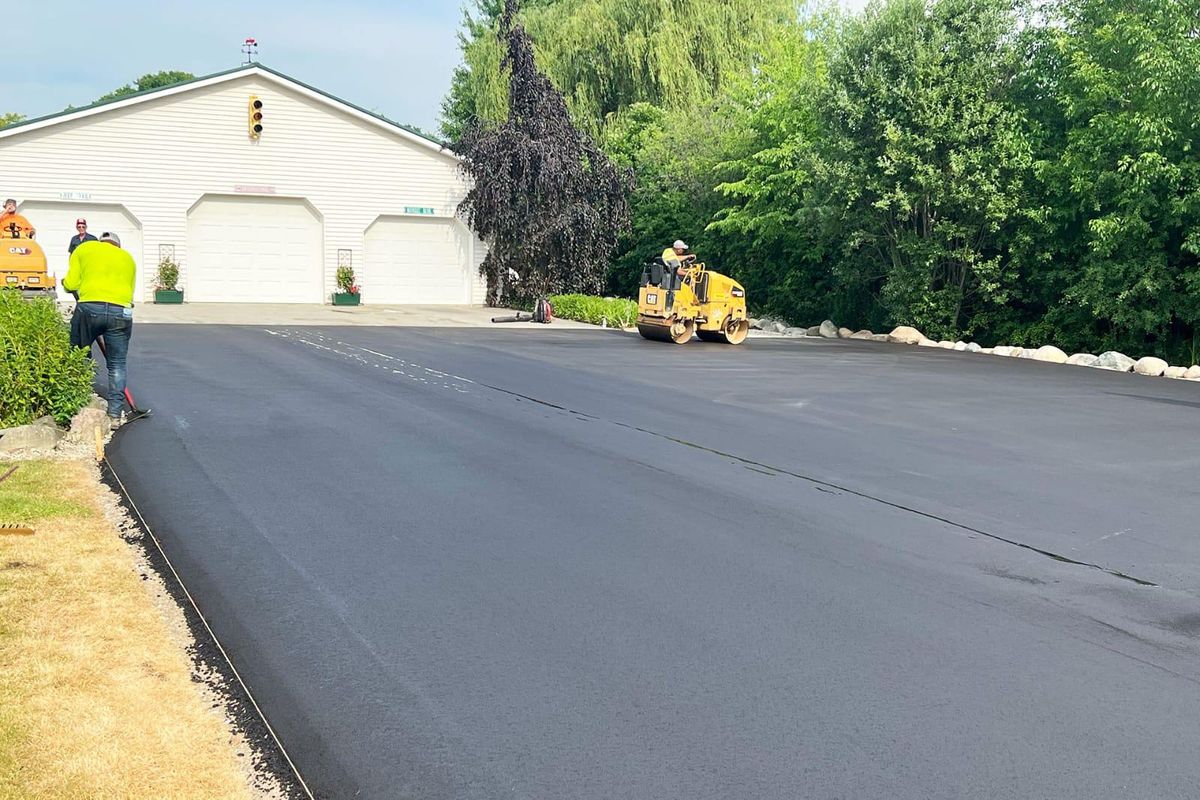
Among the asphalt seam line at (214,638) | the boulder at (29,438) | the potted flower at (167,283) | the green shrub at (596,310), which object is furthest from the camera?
the potted flower at (167,283)

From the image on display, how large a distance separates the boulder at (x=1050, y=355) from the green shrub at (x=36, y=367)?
16.7 metres

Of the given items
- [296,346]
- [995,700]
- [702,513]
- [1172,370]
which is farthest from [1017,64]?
[995,700]

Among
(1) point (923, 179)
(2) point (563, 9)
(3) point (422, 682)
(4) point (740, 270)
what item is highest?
(2) point (563, 9)

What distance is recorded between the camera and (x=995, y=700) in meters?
4.33

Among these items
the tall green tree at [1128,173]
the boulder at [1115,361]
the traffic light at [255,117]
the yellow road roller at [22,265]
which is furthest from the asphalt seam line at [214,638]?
the traffic light at [255,117]

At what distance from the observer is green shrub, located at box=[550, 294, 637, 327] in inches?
1008

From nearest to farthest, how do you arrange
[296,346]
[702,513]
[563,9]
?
[702,513]
[296,346]
[563,9]

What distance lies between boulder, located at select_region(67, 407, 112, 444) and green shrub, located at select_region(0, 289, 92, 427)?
0.34 feet

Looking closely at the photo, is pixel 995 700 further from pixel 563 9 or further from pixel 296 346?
pixel 563 9

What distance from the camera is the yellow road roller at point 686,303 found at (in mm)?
20406

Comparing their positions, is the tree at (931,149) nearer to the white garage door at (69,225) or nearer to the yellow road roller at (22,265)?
the yellow road roller at (22,265)

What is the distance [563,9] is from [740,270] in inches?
630

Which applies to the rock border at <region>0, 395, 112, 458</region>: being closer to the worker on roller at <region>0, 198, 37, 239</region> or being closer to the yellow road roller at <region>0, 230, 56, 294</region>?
the yellow road roller at <region>0, 230, 56, 294</region>

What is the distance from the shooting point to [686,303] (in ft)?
67.3
